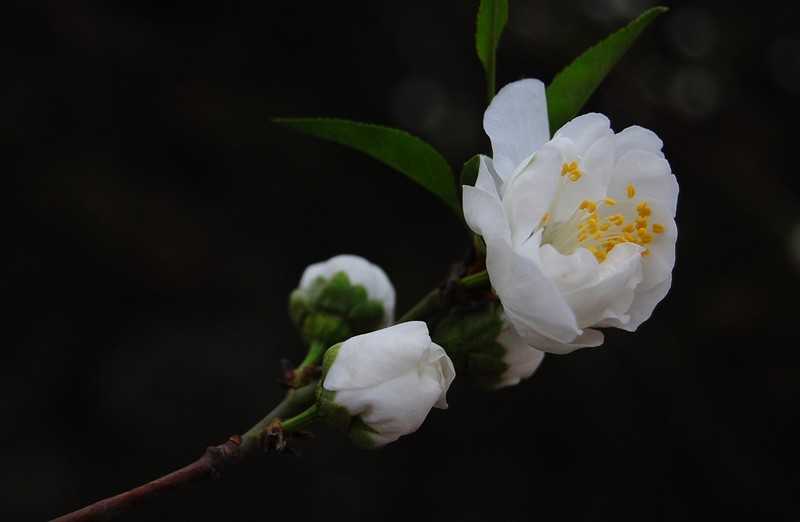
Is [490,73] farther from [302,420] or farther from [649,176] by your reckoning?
[302,420]

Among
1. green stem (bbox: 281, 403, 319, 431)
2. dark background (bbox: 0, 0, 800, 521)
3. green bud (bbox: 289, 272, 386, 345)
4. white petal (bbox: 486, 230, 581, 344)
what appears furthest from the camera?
dark background (bbox: 0, 0, 800, 521)

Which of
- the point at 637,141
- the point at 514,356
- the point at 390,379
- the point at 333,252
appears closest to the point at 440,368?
the point at 390,379

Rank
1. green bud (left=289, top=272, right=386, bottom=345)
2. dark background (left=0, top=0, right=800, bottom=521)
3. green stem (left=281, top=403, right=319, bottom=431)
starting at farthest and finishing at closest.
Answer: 1. dark background (left=0, top=0, right=800, bottom=521)
2. green bud (left=289, top=272, right=386, bottom=345)
3. green stem (left=281, top=403, right=319, bottom=431)

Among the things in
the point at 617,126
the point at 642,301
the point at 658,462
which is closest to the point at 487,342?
the point at 642,301

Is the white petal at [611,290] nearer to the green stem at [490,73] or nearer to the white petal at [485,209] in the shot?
the white petal at [485,209]

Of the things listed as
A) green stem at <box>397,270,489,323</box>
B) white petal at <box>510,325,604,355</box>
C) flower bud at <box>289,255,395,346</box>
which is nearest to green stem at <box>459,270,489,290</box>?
green stem at <box>397,270,489,323</box>

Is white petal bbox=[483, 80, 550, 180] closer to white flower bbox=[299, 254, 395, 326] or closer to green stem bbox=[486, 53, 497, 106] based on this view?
green stem bbox=[486, 53, 497, 106]
